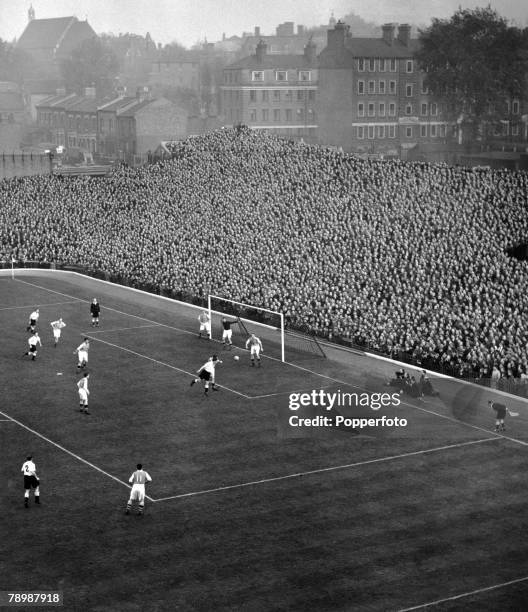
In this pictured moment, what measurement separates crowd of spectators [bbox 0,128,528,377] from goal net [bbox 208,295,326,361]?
731mm

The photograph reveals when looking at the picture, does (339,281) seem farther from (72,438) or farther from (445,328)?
(72,438)

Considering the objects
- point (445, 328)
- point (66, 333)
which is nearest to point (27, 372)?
point (66, 333)

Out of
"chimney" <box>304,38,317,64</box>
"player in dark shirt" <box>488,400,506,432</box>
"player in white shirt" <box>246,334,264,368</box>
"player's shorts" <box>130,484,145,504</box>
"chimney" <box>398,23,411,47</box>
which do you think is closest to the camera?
"player's shorts" <box>130,484,145,504</box>

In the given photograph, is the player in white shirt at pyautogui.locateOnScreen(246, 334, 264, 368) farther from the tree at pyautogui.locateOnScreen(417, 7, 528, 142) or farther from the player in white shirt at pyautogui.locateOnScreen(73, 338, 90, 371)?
the tree at pyautogui.locateOnScreen(417, 7, 528, 142)

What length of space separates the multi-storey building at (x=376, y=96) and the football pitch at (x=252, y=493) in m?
96.2

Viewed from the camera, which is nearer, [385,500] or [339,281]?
[385,500]

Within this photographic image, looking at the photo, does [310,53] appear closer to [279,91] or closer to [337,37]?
[279,91]

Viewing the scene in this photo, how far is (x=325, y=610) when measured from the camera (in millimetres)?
23641

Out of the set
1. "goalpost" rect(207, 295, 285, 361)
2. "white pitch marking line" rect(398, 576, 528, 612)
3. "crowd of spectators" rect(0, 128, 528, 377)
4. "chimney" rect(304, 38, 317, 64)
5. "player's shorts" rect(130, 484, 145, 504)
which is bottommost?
"white pitch marking line" rect(398, 576, 528, 612)

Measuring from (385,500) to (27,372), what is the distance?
65.7 ft

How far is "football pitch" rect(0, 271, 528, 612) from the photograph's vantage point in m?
25.0

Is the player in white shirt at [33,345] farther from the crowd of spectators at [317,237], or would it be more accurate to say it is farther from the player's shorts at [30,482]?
the player's shorts at [30,482]

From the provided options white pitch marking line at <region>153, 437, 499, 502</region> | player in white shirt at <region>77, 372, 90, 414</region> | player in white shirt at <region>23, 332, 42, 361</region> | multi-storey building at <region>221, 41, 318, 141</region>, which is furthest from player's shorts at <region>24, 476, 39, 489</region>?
multi-storey building at <region>221, 41, 318, 141</region>

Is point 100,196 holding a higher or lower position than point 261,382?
higher
